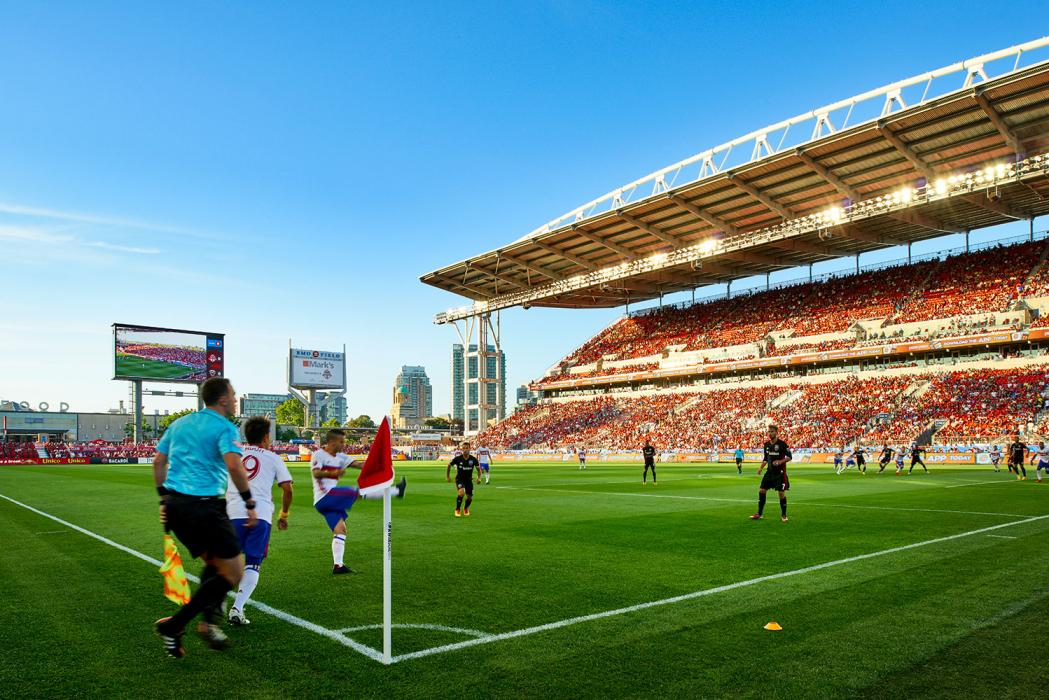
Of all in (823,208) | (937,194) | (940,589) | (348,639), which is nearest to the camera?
(348,639)

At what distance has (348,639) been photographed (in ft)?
19.9

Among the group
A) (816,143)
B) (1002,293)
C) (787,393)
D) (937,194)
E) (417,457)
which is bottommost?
(417,457)

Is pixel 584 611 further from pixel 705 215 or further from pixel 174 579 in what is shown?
pixel 705 215

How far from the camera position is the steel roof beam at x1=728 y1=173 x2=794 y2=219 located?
50.4 metres

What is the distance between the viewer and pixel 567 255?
67875 millimetres

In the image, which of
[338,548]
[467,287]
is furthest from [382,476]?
[467,287]

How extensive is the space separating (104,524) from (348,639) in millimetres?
11491

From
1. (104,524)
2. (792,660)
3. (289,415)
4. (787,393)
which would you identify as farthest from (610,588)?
(289,415)

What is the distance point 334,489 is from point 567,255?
197 ft

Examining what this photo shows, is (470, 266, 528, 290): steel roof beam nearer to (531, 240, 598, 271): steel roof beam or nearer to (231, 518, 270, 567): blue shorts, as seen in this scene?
(531, 240, 598, 271): steel roof beam

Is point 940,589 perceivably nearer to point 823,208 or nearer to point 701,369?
point 823,208

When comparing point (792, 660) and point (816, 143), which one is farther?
point (816, 143)

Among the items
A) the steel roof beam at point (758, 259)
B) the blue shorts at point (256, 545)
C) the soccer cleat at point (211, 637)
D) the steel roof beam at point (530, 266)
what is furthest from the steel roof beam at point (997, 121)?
the soccer cleat at point (211, 637)

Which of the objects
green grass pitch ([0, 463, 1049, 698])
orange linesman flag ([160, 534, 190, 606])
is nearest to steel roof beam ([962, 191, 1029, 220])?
green grass pitch ([0, 463, 1049, 698])
